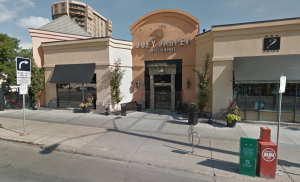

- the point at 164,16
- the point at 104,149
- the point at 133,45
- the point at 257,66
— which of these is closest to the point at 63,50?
the point at 133,45

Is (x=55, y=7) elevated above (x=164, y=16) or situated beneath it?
elevated above

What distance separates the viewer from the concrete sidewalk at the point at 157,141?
4.99 m

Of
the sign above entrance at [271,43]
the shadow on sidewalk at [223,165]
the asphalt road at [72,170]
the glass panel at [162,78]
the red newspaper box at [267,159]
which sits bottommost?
the asphalt road at [72,170]

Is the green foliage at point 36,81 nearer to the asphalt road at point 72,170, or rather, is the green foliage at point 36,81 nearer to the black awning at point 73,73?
the black awning at point 73,73

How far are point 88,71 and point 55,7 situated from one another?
63.4 meters

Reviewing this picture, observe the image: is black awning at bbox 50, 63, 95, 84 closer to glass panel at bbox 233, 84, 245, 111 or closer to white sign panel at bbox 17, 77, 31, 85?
white sign panel at bbox 17, 77, 31, 85

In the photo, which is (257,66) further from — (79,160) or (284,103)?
(79,160)

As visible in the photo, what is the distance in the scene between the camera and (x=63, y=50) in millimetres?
14227

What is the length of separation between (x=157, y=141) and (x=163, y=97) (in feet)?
23.0

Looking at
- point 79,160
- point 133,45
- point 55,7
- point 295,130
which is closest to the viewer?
point 79,160

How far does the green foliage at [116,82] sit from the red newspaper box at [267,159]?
10450 mm

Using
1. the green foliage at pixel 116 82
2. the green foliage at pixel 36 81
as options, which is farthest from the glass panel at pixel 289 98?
the green foliage at pixel 36 81

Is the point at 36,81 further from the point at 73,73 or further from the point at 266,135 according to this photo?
the point at 266,135

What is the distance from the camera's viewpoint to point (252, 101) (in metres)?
9.98
